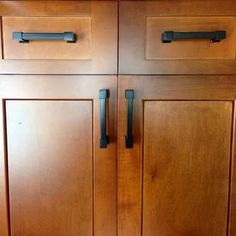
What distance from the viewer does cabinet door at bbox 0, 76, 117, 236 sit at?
753 millimetres

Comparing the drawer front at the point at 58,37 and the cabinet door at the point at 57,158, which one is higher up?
the drawer front at the point at 58,37

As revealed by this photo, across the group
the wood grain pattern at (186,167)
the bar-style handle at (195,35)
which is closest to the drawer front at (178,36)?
the bar-style handle at (195,35)

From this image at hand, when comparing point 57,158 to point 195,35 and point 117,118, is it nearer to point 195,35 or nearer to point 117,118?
point 117,118

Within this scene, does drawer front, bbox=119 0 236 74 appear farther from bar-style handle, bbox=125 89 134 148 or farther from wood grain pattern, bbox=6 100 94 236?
wood grain pattern, bbox=6 100 94 236

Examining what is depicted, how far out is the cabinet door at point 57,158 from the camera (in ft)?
2.47

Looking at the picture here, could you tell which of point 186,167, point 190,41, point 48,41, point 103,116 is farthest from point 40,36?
point 186,167

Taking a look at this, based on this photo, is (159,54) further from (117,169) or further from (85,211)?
(85,211)

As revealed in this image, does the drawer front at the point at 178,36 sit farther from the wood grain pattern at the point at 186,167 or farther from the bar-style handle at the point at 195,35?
the wood grain pattern at the point at 186,167

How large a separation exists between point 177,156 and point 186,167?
40mm

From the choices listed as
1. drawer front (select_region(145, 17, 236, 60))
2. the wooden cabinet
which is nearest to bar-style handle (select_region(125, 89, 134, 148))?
the wooden cabinet

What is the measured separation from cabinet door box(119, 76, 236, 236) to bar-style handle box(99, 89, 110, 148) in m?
0.04

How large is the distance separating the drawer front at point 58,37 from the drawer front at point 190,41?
0.10m

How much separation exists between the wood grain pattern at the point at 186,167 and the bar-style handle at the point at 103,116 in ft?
0.35

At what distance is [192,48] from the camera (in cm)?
73
